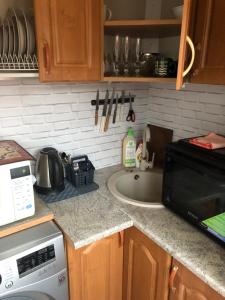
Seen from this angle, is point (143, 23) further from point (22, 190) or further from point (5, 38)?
point (22, 190)

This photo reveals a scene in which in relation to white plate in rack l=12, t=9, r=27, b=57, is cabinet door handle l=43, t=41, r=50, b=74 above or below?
below

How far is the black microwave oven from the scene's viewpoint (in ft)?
3.21

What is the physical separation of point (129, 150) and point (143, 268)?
79 cm

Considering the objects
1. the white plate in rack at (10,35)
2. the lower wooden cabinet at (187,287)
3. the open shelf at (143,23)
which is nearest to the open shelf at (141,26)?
the open shelf at (143,23)

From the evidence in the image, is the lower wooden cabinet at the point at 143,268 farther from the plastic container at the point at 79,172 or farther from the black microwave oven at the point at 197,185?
the plastic container at the point at 79,172

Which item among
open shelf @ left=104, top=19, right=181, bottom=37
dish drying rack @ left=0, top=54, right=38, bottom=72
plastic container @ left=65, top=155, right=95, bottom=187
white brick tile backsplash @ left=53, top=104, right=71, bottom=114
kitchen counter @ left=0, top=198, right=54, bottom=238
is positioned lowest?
kitchen counter @ left=0, top=198, right=54, bottom=238

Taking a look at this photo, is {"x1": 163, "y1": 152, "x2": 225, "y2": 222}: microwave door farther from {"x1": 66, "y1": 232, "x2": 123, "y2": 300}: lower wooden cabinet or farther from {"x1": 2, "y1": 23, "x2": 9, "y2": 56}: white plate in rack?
{"x1": 2, "y1": 23, "x2": 9, "y2": 56}: white plate in rack

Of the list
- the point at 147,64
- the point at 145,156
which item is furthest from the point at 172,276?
the point at 147,64

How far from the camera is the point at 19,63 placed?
3.57 feet

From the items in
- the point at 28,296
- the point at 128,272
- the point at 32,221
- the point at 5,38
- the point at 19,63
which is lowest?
the point at 128,272

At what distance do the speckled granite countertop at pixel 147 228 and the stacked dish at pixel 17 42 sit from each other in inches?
27.9

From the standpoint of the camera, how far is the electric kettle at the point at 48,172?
4.27 feet

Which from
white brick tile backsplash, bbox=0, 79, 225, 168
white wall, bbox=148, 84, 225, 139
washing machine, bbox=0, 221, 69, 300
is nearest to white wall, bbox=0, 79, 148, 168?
white brick tile backsplash, bbox=0, 79, 225, 168

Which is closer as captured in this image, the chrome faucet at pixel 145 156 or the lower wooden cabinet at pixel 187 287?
the lower wooden cabinet at pixel 187 287
